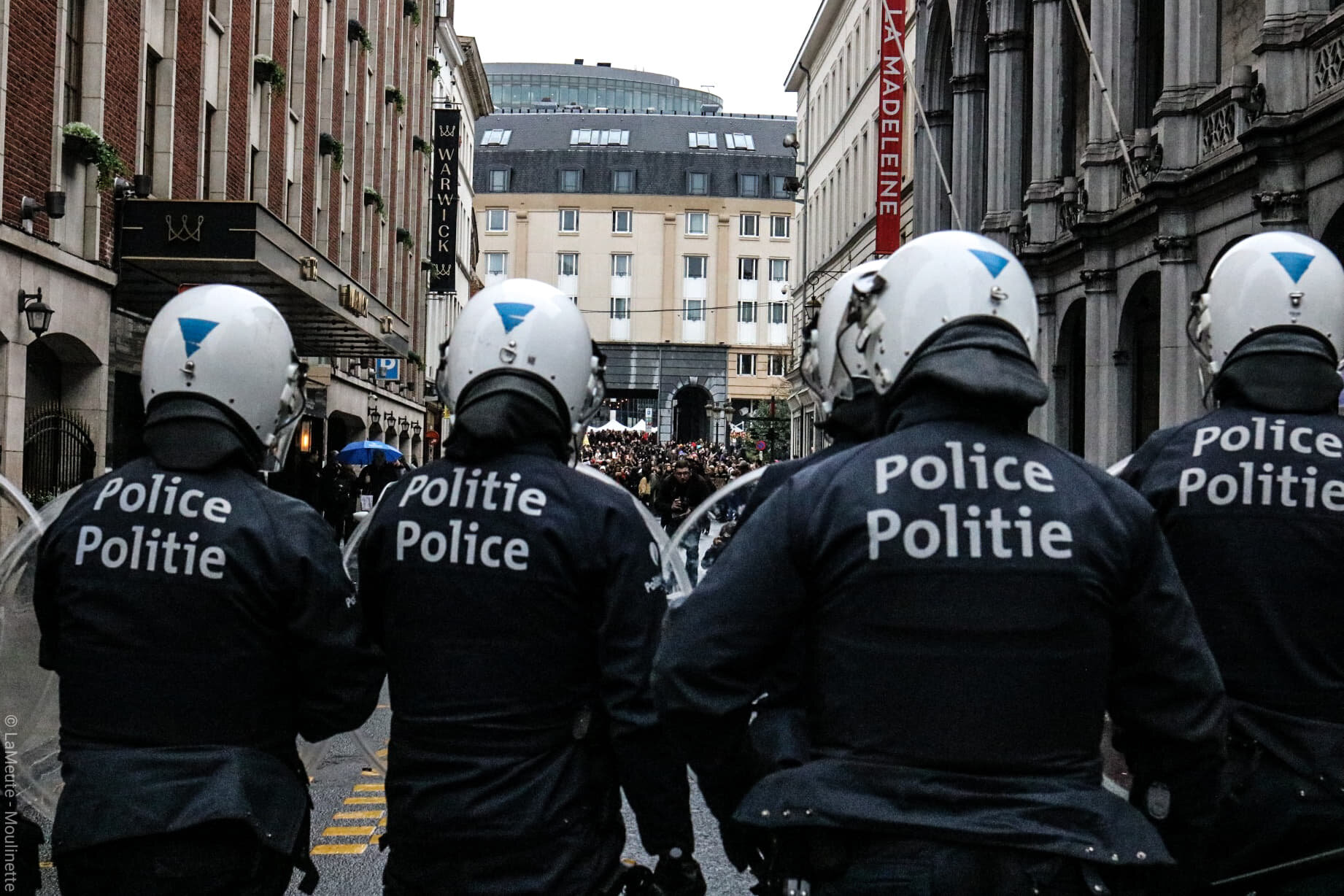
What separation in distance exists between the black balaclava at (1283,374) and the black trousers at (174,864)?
2552mm

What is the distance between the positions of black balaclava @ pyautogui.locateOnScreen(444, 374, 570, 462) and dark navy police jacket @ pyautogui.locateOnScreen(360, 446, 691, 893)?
10cm

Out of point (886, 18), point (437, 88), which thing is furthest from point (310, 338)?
point (437, 88)

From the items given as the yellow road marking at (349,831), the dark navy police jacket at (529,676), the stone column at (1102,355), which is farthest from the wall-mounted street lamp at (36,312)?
the stone column at (1102,355)

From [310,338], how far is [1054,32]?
14.6 m

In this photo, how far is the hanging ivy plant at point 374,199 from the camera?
127ft

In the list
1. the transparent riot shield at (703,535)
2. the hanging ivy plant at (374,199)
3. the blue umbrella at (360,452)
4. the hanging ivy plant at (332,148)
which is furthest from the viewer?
the hanging ivy plant at (374,199)

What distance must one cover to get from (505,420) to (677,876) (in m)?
1.11

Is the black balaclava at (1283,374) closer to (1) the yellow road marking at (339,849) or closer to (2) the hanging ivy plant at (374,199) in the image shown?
(1) the yellow road marking at (339,849)

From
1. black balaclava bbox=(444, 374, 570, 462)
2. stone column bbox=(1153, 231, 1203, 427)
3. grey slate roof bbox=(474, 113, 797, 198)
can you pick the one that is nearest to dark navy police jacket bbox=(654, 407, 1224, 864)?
black balaclava bbox=(444, 374, 570, 462)

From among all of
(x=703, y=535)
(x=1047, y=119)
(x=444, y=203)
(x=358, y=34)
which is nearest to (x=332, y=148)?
(x=358, y=34)

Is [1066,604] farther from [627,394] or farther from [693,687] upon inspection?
[627,394]

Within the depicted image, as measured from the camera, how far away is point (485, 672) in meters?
3.37

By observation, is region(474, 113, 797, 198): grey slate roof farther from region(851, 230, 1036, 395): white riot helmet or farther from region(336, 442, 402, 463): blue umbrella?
region(851, 230, 1036, 395): white riot helmet

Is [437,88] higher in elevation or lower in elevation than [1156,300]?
higher
